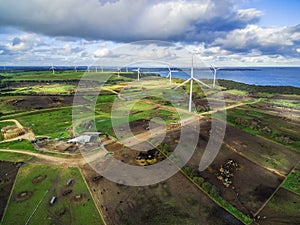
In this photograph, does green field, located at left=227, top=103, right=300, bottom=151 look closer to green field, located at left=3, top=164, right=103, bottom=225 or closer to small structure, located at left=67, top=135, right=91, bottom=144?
small structure, located at left=67, top=135, right=91, bottom=144

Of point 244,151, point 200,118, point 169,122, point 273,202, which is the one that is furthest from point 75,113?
point 273,202

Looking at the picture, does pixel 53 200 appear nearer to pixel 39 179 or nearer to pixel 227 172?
pixel 39 179

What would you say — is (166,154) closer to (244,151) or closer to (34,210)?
(244,151)

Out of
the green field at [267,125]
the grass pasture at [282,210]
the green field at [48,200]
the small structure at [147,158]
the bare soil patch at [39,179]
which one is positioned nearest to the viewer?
the grass pasture at [282,210]

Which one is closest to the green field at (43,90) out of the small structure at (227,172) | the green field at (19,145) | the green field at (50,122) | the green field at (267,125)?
the green field at (50,122)

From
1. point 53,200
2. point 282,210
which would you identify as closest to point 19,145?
point 53,200

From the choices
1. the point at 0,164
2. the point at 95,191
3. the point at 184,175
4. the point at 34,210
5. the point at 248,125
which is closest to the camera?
the point at 34,210

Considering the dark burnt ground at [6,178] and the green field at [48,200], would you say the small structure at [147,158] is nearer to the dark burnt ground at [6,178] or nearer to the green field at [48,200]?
the green field at [48,200]

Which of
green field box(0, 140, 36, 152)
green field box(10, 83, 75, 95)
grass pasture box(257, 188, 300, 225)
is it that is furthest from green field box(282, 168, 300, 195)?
green field box(10, 83, 75, 95)
